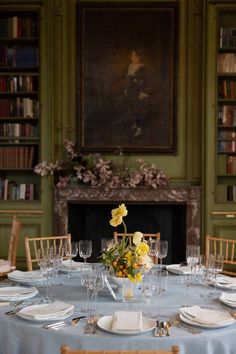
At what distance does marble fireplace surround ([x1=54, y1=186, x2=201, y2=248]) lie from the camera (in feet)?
17.9

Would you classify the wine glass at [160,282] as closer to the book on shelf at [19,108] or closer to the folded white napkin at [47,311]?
the folded white napkin at [47,311]

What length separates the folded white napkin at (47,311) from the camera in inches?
85.9

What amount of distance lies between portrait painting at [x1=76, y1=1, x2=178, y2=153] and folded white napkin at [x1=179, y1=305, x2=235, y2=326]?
3511 mm

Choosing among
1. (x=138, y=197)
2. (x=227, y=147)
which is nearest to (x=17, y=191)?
(x=138, y=197)

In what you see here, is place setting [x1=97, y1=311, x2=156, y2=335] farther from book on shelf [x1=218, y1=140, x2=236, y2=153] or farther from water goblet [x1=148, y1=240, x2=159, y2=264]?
book on shelf [x1=218, y1=140, x2=236, y2=153]

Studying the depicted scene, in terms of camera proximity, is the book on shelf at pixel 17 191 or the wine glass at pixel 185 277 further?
the book on shelf at pixel 17 191

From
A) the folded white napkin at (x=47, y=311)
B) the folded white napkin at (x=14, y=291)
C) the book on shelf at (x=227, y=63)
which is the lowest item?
the folded white napkin at (x=47, y=311)

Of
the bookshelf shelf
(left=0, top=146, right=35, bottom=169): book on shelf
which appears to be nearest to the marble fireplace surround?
the bookshelf shelf

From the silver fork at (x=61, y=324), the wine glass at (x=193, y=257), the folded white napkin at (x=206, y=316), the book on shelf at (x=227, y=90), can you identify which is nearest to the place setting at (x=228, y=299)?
the folded white napkin at (x=206, y=316)

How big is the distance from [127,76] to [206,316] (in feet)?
12.9

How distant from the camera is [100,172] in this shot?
5422 millimetres

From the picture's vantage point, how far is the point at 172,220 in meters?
5.74

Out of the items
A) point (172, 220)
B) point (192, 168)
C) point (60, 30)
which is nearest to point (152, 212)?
point (172, 220)

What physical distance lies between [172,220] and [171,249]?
13.6 inches
